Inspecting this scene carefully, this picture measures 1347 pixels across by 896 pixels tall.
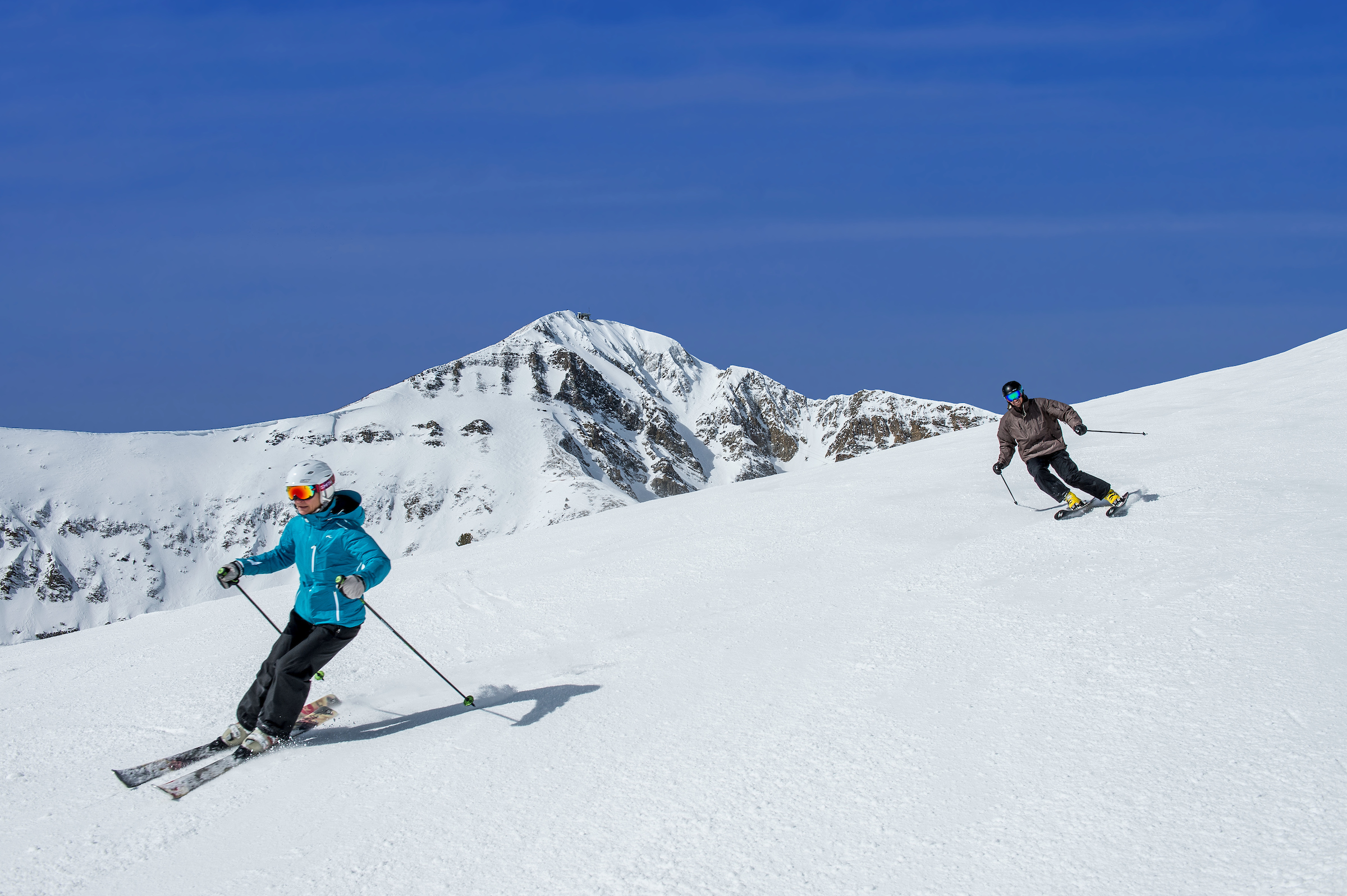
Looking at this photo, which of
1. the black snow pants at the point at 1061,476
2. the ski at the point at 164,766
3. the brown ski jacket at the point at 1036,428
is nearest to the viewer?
the ski at the point at 164,766

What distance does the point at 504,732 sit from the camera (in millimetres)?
5953

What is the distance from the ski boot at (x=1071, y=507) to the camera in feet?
33.3

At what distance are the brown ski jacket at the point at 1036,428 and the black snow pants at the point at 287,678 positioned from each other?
837cm

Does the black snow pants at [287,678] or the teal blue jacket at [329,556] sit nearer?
the black snow pants at [287,678]

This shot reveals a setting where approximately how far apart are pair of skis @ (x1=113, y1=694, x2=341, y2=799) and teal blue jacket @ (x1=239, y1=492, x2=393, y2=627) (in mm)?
852

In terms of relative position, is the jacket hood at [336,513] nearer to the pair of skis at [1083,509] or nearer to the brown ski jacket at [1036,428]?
the pair of skis at [1083,509]

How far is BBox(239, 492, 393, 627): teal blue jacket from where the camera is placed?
6.26 metres

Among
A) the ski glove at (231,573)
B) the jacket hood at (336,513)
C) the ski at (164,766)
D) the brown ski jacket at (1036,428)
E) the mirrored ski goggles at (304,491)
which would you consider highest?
the brown ski jacket at (1036,428)

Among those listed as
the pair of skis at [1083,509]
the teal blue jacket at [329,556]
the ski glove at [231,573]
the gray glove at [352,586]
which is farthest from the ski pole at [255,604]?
the pair of skis at [1083,509]

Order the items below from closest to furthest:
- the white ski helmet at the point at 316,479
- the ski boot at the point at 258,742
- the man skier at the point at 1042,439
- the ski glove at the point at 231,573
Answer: the ski boot at the point at 258,742
the white ski helmet at the point at 316,479
the ski glove at the point at 231,573
the man skier at the point at 1042,439

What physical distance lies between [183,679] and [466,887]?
4.86m

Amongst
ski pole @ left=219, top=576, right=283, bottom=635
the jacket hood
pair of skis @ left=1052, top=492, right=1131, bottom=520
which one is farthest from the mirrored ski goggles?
pair of skis @ left=1052, top=492, right=1131, bottom=520

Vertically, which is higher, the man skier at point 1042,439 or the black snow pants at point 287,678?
the man skier at point 1042,439

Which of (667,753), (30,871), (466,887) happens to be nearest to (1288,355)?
(667,753)
